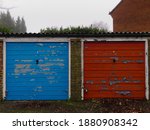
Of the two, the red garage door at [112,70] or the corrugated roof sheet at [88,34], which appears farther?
the red garage door at [112,70]

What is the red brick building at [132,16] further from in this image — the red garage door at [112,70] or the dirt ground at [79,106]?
the dirt ground at [79,106]

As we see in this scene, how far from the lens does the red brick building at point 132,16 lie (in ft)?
94.4

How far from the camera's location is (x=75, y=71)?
11.9m

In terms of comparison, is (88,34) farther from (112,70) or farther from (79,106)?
(79,106)

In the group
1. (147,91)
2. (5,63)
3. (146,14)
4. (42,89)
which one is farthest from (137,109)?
(146,14)

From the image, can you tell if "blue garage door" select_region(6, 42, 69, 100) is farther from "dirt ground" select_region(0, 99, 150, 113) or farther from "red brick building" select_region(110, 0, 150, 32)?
"red brick building" select_region(110, 0, 150, 32)

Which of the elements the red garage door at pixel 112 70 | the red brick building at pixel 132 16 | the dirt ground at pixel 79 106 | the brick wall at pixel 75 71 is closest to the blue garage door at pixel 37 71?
the brick wall at pixel 75 71

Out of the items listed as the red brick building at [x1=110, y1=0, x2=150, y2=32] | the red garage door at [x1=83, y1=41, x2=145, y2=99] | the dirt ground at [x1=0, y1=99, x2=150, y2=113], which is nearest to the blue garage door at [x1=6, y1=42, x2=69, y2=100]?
the dirt ground at [x1=0, y1=99, x2=150, y2=113]

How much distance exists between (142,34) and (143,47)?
59 cm

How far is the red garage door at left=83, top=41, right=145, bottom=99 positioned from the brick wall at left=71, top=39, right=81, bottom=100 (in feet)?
1.05

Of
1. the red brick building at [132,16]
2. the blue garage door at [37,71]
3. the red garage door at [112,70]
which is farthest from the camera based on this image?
the red brick building at [132,16]

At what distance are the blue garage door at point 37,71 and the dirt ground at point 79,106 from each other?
57 cm

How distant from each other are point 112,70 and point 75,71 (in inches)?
64.8

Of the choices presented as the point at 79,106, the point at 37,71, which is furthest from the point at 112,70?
the point at 37,71
